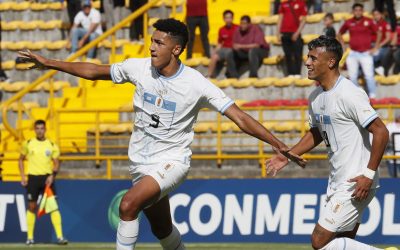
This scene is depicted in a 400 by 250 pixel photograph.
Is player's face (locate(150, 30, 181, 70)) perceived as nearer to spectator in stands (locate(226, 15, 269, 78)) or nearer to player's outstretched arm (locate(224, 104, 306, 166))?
player's outstretched arm (locate(224, 104, 306, 166))

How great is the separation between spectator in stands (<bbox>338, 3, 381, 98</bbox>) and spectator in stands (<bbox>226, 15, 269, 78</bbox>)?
5.39 feet

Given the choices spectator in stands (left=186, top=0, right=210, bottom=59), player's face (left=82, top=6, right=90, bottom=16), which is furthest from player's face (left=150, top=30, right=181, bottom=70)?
player's face (left=82, top=6, right=90, bottom=16)

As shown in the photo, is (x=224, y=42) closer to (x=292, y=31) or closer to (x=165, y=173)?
(x=292, y=31)

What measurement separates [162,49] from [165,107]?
52 cm

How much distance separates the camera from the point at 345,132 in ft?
35.1

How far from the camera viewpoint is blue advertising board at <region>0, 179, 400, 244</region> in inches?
702

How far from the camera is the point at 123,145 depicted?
21875 mm

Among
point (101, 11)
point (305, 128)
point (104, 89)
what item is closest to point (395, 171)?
point (305, 128)

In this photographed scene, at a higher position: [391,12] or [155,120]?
[391,12]

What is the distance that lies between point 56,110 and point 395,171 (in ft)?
19.6

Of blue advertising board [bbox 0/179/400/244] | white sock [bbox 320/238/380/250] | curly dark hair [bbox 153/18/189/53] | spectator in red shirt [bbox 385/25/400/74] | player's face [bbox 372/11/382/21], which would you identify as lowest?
blue advertising board [bbox 0/179/400/244]

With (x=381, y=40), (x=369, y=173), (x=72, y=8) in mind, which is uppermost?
(x=72, y=8)

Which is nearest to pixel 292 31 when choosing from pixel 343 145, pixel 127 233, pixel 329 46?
pixel 329 46

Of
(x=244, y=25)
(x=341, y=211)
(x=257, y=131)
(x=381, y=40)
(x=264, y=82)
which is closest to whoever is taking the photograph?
(x=341, y=211)
